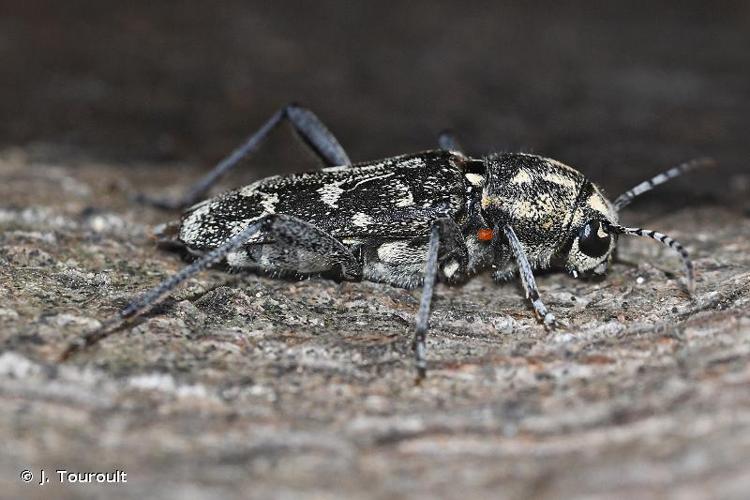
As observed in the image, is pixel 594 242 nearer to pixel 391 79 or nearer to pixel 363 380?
pixel 363 380

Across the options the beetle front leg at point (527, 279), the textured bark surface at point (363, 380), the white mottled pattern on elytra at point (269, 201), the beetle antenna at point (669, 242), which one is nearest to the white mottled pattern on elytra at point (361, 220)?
the textured bark surface at point (363, 380)

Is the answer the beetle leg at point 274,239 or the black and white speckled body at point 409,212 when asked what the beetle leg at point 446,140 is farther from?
the beetle leg at point 274,239

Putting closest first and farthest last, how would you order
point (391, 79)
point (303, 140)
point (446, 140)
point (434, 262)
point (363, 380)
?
point (363, 380)
point (434, 262)
point (303, 140)
point (446, 140)
point (391, 79)

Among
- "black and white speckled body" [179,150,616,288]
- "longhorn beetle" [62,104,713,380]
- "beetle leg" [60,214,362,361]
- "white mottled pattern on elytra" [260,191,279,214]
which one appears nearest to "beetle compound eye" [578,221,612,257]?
"longhorn beetle" [62,104,713,380]

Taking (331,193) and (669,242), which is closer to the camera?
(669,242)

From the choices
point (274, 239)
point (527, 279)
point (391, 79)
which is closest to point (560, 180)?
point (527, 279)
